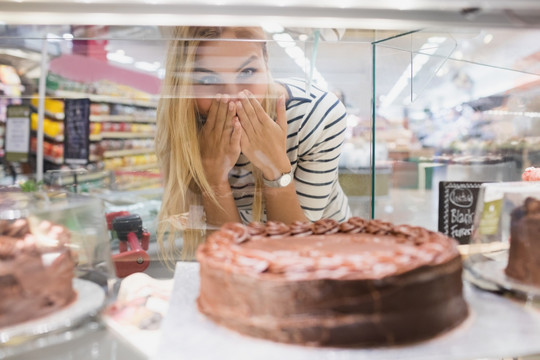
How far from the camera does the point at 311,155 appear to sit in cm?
145

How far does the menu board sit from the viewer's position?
134cm

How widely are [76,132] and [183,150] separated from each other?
1.00ft

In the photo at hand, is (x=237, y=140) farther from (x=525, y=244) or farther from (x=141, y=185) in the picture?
(x=525, y=244)

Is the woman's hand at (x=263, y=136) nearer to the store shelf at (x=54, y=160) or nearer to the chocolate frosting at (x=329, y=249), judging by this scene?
the chocolate frosting at (x=329, y=249)

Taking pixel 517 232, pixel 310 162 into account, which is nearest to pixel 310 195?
pixel 310 162

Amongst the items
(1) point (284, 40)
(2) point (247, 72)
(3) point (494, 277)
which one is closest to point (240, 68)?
(2) point (247, 72)

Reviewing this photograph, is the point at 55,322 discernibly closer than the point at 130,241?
Yes

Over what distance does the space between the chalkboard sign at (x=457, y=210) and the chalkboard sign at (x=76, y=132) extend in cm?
108

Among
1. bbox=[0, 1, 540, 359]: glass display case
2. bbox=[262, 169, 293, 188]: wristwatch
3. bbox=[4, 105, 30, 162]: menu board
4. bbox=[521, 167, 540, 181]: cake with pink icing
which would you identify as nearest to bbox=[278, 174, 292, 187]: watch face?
bbox=[262, 169, 293, 188]: wristwatch

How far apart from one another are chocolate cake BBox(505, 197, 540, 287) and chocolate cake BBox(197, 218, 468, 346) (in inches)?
10.2

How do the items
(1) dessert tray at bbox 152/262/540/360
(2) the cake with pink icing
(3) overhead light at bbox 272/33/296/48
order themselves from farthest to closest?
(2) the cake with pink icing
(3) overhead light at bbox 272/33/296/48
(1) dessert tray at bbox 152/262/540/360

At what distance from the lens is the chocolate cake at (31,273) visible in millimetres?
1026

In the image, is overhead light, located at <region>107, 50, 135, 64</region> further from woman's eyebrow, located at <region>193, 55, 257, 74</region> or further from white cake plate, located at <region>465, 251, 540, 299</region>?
white cake plate, located at <region>465, 251, 540, 299</region>

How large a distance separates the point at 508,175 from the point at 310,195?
2.30ft
